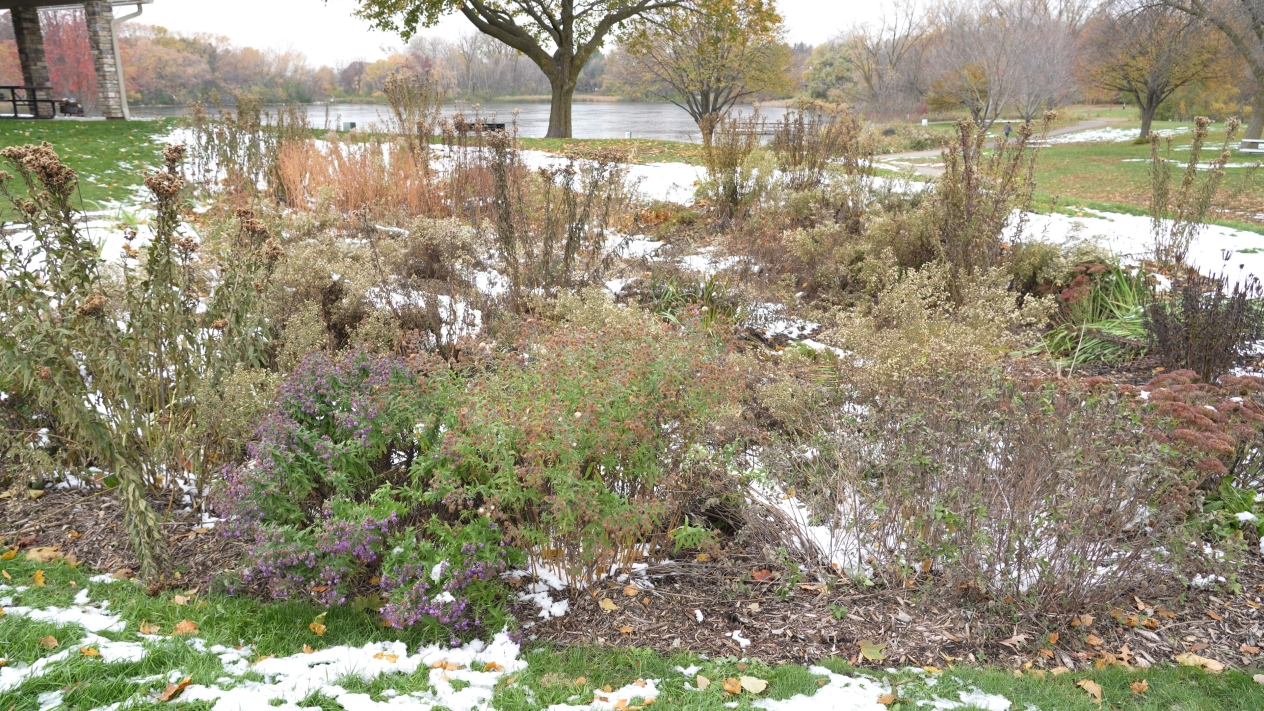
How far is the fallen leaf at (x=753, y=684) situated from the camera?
2.55m

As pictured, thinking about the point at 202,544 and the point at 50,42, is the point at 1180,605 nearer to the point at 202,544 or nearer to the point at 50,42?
the point at 202,544

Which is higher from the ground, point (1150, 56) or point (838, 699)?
point (1150, 56)

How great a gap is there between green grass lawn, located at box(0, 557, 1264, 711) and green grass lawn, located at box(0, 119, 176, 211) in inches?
295

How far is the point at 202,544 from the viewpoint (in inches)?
131

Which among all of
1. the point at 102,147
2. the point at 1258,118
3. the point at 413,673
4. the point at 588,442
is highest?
the point at 1258,118

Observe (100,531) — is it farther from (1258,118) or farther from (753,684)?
(1258,118)

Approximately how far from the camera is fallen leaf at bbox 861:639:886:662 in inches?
113

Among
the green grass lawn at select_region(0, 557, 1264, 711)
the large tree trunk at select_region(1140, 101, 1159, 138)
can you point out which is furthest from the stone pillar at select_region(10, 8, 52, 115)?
the large tree trunk at select_region(1140, 101, 1159, 138)

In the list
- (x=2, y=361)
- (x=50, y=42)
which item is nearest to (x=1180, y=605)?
(x=2, y=361)

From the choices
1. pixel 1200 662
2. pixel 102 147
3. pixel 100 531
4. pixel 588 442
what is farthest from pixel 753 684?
pixel 102 147

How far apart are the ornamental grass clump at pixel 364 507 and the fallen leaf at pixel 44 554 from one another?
2.00 feet

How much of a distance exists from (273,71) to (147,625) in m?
59.7

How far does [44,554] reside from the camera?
314 centimetres

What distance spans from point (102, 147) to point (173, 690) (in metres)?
14.2
